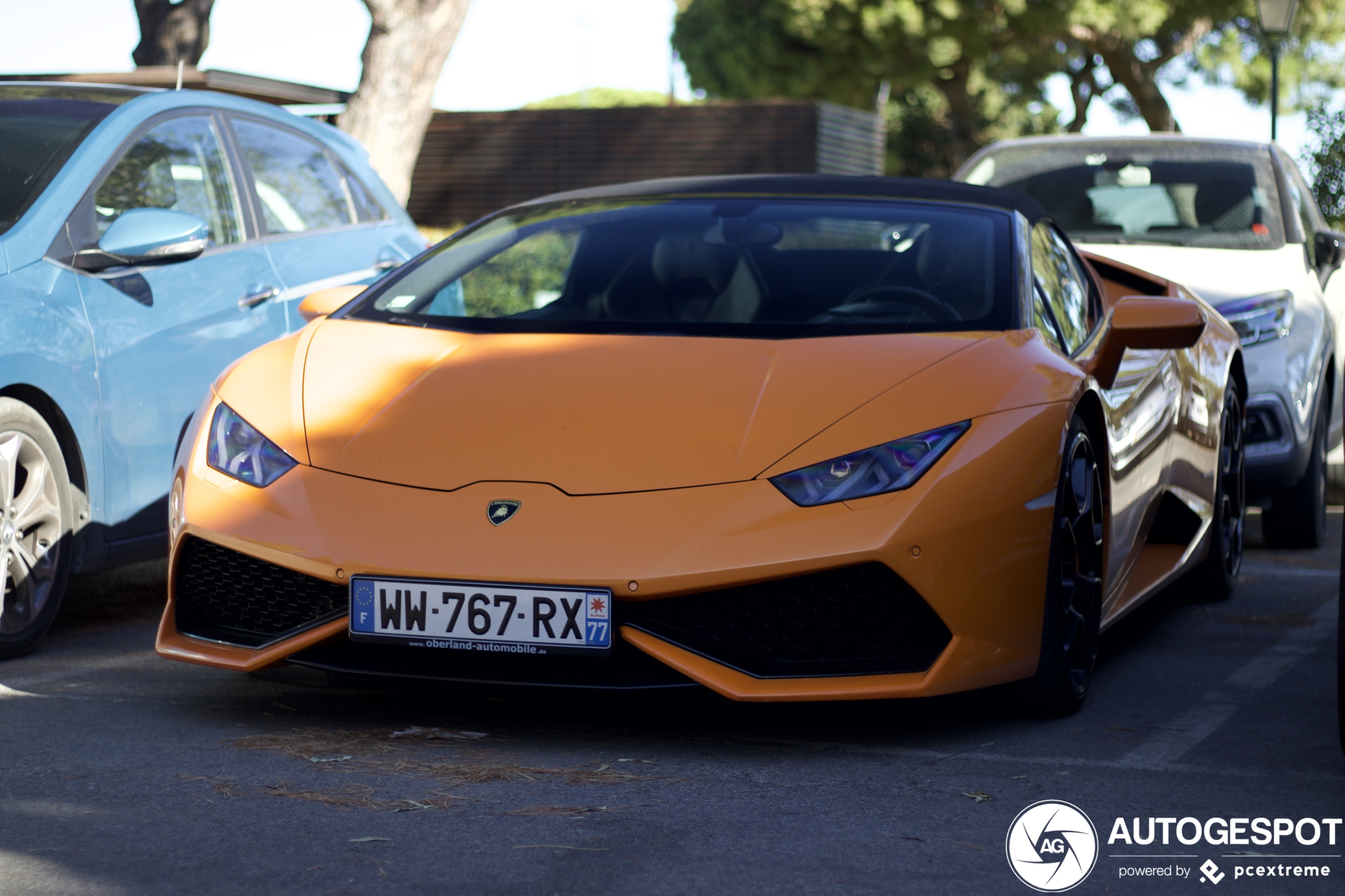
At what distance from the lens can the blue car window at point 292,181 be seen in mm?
6008

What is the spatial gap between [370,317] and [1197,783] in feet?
7.50

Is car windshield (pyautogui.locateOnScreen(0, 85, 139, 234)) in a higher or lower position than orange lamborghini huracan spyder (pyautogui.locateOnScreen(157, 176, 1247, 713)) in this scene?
higher

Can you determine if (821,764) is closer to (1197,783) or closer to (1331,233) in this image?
(1197,783)

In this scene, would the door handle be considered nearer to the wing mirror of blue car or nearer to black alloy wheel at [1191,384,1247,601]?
the wing mirror of blue car

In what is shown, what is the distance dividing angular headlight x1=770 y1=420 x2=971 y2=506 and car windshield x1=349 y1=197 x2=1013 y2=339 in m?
0.54

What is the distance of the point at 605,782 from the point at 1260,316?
469 centimetres

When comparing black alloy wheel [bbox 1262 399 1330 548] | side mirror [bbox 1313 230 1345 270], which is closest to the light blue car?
black alloy wheel [bbox 1262 399 1330 548]

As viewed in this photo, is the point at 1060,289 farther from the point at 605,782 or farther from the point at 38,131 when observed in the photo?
the point at 38,131

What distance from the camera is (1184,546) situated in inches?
203

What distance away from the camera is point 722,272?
4656 millimetres

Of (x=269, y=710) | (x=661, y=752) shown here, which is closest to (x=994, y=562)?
(x=661, y=752)

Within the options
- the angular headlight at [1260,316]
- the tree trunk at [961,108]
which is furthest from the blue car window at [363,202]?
the tree trunk at [961,108]

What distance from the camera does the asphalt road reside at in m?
2.76

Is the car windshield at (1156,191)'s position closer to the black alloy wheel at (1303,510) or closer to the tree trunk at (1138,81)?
the black alloy wheel at (1303,510)
